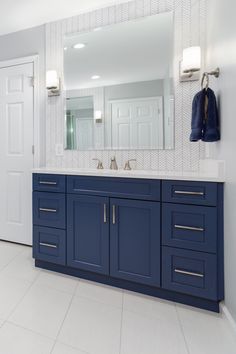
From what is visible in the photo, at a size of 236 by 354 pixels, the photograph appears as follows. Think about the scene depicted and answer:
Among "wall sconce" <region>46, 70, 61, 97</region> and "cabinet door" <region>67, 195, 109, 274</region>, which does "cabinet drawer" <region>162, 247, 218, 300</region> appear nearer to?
"cabinet door" <region>67, 195, 109, 274</region>

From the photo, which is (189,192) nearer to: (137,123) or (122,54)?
(137,123)

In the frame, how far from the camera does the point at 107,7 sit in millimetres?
2357

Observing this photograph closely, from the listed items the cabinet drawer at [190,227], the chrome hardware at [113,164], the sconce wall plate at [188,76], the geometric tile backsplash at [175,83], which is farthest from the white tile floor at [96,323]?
the sconce wall plate at [188,76]

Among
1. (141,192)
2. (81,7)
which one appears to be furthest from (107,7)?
(141,192)

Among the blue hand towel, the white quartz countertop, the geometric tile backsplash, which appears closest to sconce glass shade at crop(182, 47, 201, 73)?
the geometric tile backsplash

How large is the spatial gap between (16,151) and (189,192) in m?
2.09

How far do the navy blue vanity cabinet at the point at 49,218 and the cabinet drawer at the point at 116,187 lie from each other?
14cm

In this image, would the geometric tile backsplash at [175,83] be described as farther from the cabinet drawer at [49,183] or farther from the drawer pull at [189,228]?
the drawer pull at [189,228]

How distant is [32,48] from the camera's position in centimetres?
271

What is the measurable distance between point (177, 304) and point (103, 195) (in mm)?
952

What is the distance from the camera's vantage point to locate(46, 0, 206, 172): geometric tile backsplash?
82.1 inches

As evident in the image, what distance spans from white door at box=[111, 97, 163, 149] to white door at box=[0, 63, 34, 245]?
1056 mm

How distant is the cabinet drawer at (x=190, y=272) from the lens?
5.23 ft

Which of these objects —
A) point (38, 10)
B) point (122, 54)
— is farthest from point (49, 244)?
point (38, 10)
